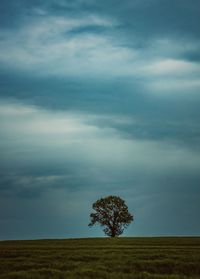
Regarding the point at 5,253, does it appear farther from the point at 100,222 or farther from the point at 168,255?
the point at 100,222

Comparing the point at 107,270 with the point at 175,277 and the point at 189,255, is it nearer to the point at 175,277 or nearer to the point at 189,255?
the point at 175,277

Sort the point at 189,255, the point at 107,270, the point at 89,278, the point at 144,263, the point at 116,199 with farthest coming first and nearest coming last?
the point at 116,199 < the point at 189,255 < the point at 144,263 < the point at 107,270 < the point at 89,278

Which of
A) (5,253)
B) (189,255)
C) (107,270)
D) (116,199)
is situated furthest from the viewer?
(116,199)

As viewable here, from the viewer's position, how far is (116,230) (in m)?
104

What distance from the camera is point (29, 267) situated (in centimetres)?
3903

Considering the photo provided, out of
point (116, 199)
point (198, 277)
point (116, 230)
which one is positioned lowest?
point (198, 277)

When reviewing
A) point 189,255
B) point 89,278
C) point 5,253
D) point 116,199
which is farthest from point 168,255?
point 116,199

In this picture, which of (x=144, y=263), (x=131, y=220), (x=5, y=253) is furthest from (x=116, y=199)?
(x=144, y=263)

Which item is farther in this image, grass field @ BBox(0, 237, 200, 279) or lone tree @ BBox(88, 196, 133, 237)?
lone tree @ BBox(88, 196, 133, 237)

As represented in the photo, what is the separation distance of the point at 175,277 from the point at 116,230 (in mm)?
71074

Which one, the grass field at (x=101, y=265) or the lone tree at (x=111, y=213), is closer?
the grass field at (x=101, y=265)

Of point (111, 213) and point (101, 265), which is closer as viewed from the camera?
point (101, 265)

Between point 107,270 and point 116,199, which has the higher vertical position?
point 116,199

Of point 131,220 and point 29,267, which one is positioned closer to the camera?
point 29,267
